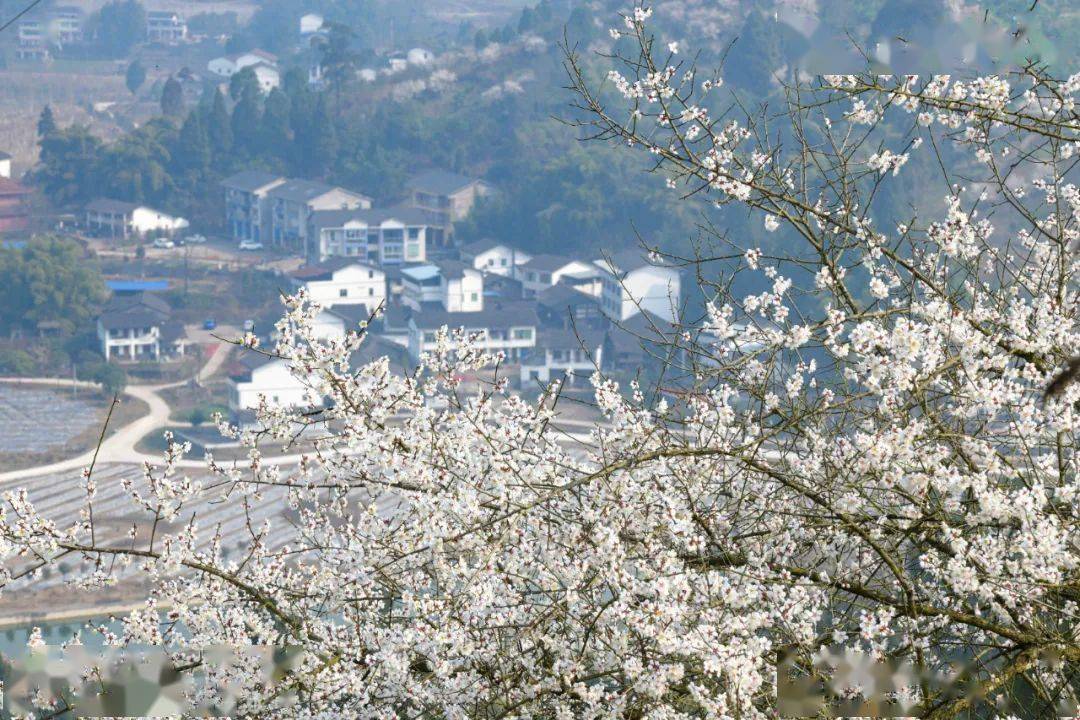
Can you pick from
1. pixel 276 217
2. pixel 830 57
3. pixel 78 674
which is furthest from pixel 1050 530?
pixel 276 217

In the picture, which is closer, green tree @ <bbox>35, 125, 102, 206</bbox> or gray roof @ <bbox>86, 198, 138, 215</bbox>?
gray roof @ <bbox>86, 198, 138, 215</bbox>

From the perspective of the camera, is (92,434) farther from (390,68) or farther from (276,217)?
(390,68)

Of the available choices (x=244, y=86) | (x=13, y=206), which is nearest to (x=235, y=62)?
(x=244, y=86)

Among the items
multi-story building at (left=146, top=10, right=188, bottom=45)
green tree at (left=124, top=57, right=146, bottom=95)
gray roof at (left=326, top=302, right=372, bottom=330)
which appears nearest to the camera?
gray roof at (left=326, top=302, right=372, bottom=330)

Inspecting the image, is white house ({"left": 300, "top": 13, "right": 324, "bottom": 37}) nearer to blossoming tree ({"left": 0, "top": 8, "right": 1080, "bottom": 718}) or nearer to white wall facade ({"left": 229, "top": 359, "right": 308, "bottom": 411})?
white wall facade ({"left": 229, "top": 359, "right": 308, "bottom": 411})

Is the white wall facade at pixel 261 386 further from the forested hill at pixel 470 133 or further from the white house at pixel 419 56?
the white house at pixel 419 56

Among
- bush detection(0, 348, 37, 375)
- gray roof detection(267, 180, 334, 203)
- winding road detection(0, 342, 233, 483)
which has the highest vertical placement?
gray roof detection(267, 180, 334, 203)

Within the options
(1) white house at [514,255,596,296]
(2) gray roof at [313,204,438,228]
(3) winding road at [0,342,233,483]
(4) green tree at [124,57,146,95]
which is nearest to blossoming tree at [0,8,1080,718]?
(3) winding road at [0,342,233,483]

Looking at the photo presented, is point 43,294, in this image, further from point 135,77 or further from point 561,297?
point 135,77
